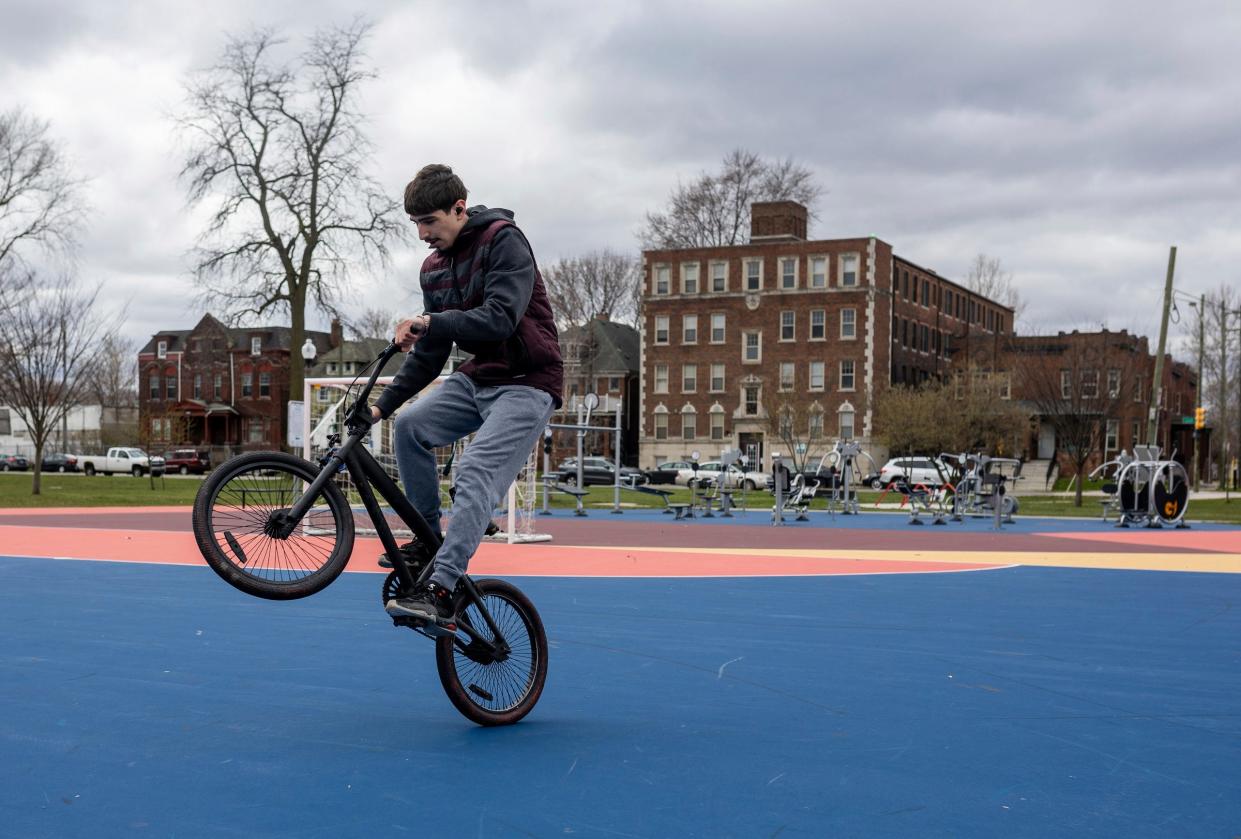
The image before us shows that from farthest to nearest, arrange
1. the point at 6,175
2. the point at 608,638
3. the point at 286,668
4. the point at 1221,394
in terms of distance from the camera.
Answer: the point at 1221,394, the point at 6,175, the point at 608,638, the point at 286,668

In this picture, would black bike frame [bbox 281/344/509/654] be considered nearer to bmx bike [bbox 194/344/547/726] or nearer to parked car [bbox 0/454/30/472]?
bmx bike [bbox 194/344/547/726]

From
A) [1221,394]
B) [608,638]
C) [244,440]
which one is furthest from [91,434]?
[608,638]

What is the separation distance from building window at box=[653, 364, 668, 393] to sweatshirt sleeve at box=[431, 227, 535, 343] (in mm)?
66770

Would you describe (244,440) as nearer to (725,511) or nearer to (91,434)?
(91,434)

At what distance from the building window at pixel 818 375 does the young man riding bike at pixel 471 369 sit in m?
63.7

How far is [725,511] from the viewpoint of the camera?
2848 centimetres

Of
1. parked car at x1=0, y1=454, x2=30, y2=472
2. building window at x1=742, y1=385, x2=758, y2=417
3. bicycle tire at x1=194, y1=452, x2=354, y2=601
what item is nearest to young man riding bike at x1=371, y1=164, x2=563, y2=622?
bicycle tire at x1=194, y1=452, x2=354, y2=601

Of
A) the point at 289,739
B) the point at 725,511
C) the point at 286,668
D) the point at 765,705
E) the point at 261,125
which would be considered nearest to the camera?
the point at 289,739

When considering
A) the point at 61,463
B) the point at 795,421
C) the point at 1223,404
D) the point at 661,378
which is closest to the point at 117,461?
the point at 61,463

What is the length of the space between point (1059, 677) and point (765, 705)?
6.05ft

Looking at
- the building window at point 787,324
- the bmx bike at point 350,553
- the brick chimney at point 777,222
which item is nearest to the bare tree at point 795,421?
the building window at point 787,324

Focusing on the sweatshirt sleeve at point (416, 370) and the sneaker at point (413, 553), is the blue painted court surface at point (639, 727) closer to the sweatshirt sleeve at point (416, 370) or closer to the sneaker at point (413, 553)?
the sneaker at point (413, 553)

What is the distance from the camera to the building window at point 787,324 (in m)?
69.0

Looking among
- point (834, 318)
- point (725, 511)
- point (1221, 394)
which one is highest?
point (834, 318)
